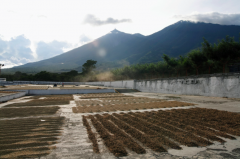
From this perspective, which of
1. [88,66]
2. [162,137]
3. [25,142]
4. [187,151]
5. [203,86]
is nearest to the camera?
[187,151]

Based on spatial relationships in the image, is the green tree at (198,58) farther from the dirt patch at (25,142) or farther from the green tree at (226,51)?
the dirt patch at (25,142)

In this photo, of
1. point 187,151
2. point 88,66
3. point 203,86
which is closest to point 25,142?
point 187,151

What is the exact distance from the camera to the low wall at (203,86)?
1500cm

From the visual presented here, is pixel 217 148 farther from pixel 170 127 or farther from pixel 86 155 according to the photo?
pixel 86 155

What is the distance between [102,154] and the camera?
3879mm

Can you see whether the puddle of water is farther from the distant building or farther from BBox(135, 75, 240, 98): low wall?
the distant building

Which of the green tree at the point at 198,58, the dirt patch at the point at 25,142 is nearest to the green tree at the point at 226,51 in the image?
the green tree at the point at 198,58

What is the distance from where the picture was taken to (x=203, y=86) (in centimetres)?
1850

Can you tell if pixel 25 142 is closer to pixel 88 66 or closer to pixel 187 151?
pixel 187 151

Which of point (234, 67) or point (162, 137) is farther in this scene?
point (234, 67)

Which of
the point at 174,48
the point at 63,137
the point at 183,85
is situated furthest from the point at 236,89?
the point at 174,48

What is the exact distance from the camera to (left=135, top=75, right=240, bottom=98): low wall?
1500 centimetres

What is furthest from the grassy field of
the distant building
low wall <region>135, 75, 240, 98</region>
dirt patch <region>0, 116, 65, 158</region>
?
the distant building

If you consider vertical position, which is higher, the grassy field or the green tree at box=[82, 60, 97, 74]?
the green tree at box=[82, 60, 97, 74]
